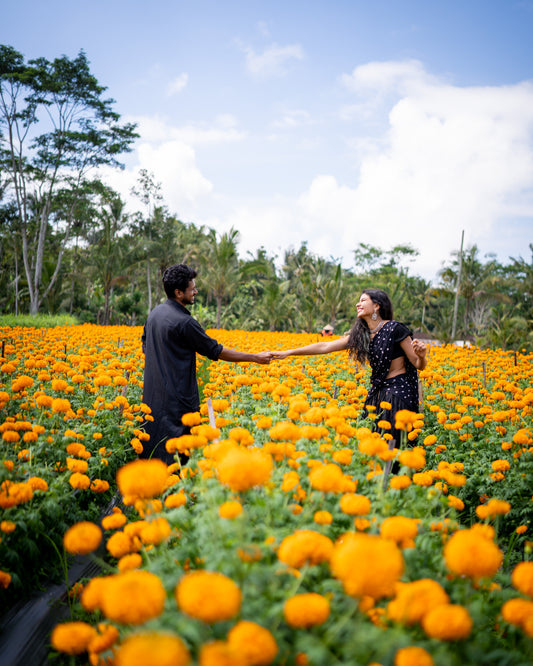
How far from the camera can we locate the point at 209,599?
31.7 inches

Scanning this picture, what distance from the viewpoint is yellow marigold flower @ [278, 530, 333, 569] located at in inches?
40.6

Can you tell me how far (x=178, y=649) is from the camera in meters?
0.72

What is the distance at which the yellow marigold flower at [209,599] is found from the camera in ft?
2.59

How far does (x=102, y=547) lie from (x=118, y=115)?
21.7 metres

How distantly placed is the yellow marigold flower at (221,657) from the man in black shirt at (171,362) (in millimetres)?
2528

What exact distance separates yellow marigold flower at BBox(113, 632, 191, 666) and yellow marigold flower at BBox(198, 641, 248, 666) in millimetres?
34

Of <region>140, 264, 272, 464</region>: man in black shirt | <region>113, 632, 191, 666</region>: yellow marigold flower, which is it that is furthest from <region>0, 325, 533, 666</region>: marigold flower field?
<region>140, 264, 272, 464</region>: man in black shirt

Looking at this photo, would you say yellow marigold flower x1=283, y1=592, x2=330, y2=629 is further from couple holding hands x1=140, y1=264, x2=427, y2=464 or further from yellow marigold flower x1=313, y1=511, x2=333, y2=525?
couple holding hands x1=140, y1=264, x2=427, y2=464

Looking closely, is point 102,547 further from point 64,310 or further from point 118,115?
point 64,310

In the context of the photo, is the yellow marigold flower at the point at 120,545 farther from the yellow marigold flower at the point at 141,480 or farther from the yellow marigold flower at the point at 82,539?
the yellow marigold flower at the point at 141,480

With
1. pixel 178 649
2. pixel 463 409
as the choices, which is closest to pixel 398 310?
pixel 463 409

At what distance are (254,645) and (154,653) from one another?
182 mm

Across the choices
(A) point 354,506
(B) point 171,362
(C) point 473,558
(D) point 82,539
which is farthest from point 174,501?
(B) point 171,362

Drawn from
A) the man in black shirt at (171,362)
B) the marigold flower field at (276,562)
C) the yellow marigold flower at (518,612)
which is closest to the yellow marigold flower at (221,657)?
the marigold flower field at (276,562)
